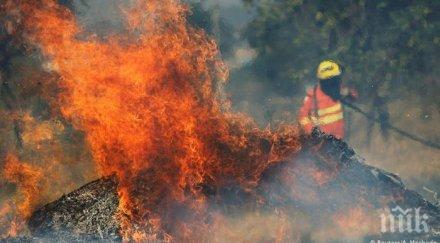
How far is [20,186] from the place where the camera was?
799 cm

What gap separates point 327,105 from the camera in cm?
1038

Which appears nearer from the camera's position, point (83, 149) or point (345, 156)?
point (345, 156)

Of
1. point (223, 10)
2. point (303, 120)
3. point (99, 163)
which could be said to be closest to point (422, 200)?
point (303, 120)

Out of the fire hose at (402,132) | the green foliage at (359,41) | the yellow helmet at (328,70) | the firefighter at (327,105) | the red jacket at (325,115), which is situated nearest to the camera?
the yellow helmet at (328,70)

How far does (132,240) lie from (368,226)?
3543 mm

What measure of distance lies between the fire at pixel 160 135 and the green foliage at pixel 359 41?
21.2 ft

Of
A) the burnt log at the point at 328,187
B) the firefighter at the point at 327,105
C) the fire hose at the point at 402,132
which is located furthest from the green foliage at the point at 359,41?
the burnt log at the point at 328,187

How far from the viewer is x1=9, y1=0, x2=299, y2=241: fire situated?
644 cm

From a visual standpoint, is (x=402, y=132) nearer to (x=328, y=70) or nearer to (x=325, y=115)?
(x=325, y=115)

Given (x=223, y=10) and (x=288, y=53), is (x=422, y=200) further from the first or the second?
(x=223, y=10)

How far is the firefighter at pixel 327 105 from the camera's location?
33.7 ft

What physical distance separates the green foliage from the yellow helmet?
109 inches

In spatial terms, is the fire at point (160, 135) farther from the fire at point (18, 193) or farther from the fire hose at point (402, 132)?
the fire hose at point (402, 132)

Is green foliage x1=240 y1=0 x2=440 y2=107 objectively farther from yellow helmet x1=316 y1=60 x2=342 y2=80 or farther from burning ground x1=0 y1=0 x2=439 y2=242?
burning ground x1=0 y1=0 x2=439 y2=242
